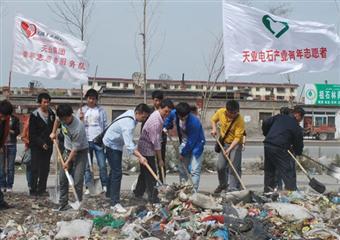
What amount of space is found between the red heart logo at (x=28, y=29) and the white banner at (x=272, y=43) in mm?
3527

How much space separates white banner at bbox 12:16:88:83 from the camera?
9.66 metres

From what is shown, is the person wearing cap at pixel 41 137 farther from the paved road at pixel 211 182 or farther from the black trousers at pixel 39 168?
the paved road at pixel 211 182

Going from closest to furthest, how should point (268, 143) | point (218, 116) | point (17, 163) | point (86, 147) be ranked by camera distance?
point (86, 147)
point (268, 143)
point (218, 116)
point (17, 163)

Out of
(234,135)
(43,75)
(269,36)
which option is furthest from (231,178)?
(43,75)

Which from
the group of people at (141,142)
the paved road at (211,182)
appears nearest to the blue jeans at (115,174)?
the group of people at (141,142)

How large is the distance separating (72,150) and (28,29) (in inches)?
137

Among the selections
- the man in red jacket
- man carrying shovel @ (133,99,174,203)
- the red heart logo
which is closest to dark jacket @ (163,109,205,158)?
man carrying shovel @ (133,99,174,203)

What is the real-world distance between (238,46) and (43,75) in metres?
3.57

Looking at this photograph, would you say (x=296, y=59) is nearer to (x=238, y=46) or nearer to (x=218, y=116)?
(x=238, y=46)

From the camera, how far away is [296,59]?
353 inches

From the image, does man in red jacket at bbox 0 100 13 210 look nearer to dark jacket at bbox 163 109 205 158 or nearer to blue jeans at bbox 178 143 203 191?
dark jacket at bbox 163 109 205 158

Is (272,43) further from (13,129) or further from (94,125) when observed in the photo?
(13,129)

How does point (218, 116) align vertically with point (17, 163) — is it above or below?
above

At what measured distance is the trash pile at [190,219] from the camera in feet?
19.5
